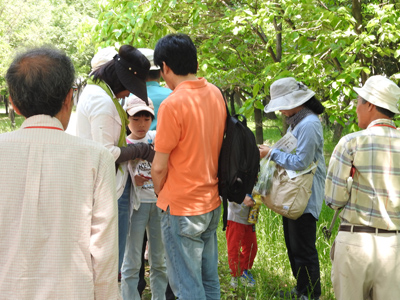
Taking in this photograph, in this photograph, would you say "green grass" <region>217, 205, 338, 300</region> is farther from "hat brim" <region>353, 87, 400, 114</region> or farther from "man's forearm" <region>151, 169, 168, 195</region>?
"hat brim" <region>353, 87, 400, 114</region>

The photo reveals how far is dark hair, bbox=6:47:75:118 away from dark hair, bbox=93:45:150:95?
1.41 metres

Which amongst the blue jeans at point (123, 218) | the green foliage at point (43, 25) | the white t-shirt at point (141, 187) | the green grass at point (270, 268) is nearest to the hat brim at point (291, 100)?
the white t-shirt at point (141, 187)

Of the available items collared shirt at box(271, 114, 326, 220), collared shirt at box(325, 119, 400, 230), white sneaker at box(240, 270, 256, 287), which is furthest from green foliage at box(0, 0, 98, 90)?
collared shirt at box(325, 119, 400, 230)

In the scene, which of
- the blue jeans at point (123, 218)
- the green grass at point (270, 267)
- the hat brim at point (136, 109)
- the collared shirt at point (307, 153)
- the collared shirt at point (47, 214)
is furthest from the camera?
the green grass at point (270, 267)

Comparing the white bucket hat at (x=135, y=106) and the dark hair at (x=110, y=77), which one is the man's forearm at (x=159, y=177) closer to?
the dark hair at (x=110, y=77)

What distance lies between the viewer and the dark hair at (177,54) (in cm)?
307

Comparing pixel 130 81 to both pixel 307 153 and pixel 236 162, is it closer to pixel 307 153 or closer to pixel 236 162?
pixel 236 162

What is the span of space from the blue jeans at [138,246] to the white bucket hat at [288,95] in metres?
A: 1.39

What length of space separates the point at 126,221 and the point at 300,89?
76.6 inches

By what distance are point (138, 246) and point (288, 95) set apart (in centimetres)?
186

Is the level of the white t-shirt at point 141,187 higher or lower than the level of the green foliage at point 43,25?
lower

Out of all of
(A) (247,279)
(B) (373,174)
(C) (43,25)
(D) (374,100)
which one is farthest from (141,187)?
(C) (43,25)

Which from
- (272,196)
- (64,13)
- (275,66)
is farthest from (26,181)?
(64,13)

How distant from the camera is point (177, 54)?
3076mm
